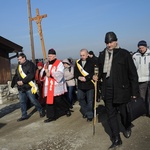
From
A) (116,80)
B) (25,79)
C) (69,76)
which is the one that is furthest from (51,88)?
(116,80)

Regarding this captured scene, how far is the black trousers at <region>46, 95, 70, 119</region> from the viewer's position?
22.7 ft

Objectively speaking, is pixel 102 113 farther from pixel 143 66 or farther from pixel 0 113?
pixel 0 113

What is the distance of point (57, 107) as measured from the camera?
7.18 meters

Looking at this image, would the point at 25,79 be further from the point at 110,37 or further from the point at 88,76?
the point at 110,37

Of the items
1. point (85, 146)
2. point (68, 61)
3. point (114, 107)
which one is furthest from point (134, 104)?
point (68, 61)

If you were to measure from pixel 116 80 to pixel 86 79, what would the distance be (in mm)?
1935

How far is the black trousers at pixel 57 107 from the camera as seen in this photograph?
22.7 feet

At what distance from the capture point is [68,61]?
8477 millimetres

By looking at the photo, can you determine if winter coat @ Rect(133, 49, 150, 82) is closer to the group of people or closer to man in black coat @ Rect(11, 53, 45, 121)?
the group of people

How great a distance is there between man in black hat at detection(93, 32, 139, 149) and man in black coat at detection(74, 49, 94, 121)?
1732 millimetres

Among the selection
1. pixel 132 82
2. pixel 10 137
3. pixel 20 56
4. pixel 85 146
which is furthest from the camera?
pixel 20 56

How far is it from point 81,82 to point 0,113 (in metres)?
3.82

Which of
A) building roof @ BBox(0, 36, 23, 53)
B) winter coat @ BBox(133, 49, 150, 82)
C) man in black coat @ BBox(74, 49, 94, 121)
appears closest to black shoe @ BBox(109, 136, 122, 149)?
man in black coat @ BBox(74, 49, 94, 121)

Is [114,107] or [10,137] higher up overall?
[114,107]
